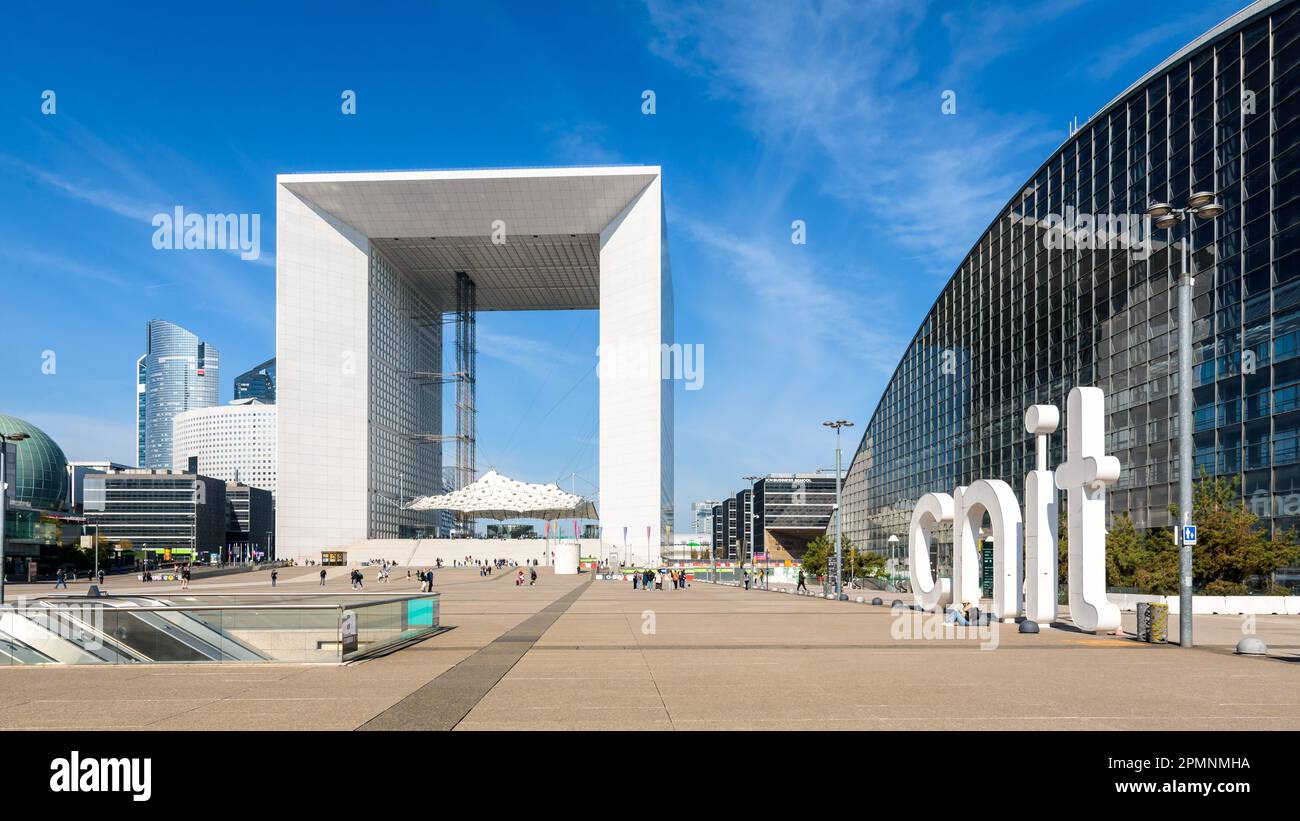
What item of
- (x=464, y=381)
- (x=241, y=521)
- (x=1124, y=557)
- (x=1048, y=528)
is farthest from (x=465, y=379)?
(x=1048, y=528)

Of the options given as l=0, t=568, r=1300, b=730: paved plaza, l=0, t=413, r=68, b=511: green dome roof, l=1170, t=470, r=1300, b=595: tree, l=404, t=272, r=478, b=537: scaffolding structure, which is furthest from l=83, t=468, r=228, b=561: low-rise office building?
l=0, t=568, r=1300, b=730: paved plaza

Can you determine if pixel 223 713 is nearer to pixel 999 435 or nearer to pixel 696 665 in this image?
pixel 696 665

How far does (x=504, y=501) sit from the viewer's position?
401 ft

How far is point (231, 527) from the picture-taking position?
19325cm

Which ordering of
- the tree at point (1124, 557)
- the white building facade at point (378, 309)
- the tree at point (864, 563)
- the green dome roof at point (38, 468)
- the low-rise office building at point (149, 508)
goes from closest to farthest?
the tree at point (1124, 557)
the tree at point (864, 563)
the white building facade at point (378, 309)
the green dome roof at point (38, 468)
the low-rise office building at point (149, 508)

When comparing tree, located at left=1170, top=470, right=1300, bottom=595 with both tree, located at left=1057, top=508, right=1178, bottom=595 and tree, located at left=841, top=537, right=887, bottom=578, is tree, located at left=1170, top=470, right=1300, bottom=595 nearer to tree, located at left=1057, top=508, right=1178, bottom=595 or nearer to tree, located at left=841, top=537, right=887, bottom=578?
tree, located at left=1057, top=508, right=1178, bottom=595

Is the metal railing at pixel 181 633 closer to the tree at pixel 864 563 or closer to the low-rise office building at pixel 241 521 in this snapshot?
the tree at pixel 864 563

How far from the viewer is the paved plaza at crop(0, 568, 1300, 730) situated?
1127 cm

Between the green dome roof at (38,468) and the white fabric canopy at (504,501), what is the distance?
48693 millimetres

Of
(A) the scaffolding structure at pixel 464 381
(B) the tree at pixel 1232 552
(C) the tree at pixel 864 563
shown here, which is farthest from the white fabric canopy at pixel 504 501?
(B) the tree at pixel 1232 552

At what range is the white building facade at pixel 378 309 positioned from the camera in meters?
107
